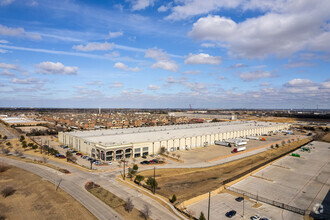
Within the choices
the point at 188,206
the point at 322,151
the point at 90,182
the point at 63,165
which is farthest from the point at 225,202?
the point at 322,151

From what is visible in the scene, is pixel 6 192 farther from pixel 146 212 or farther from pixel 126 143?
pixel 126 143

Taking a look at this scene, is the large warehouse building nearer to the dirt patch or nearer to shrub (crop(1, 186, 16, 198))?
the dirt patch

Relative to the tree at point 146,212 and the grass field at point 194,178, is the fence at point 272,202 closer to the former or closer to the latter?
the grass field at point 194,178

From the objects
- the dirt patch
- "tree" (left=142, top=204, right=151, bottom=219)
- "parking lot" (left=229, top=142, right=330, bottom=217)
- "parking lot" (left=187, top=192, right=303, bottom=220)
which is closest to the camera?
"tree" (left=142, top=204, right=151, bottom=219)

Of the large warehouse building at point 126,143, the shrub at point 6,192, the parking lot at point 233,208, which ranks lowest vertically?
the parking lot at point 233,208

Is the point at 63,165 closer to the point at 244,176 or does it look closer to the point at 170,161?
the point at 170,161

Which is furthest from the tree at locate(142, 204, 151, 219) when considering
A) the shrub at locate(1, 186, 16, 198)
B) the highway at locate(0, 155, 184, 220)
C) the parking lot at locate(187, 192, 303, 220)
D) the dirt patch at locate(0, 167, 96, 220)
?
the shrub at locate(1, 186, 16, 198)

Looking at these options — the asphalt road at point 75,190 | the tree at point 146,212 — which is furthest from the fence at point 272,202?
the asphalt road at point 75,190
